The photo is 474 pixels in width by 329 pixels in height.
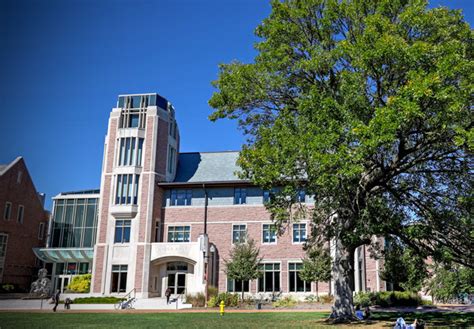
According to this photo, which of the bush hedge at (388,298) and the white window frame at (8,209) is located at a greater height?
the white window frame at (8,209)

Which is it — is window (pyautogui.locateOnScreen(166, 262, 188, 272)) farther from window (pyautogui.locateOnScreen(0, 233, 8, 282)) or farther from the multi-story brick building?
window (pyautogui.locateOnScreen(0, 233, 8, 282))

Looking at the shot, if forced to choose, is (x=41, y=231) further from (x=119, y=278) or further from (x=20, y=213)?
(x=119, y=278)

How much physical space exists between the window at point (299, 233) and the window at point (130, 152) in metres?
15.0

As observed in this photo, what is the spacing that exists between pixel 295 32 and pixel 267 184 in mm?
7214

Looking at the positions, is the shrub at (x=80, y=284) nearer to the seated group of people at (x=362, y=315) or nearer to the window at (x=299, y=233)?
the window at (x=299, y=233)

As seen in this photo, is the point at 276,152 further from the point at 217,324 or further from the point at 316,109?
the point at 217,324

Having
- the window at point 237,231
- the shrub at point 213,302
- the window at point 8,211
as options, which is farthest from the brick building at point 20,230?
the shrub at point 213,302

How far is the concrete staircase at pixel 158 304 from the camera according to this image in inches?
1292

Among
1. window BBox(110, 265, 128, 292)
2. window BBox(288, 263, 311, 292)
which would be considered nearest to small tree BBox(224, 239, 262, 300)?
window BBox(288, 263, 311, 292)

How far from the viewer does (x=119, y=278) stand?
126ft

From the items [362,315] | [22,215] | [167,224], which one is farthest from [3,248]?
[362,315]

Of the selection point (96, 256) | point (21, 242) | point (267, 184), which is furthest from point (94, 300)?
point (267, 184)

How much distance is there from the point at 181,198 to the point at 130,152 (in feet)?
20.4

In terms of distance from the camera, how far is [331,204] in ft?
62.8
